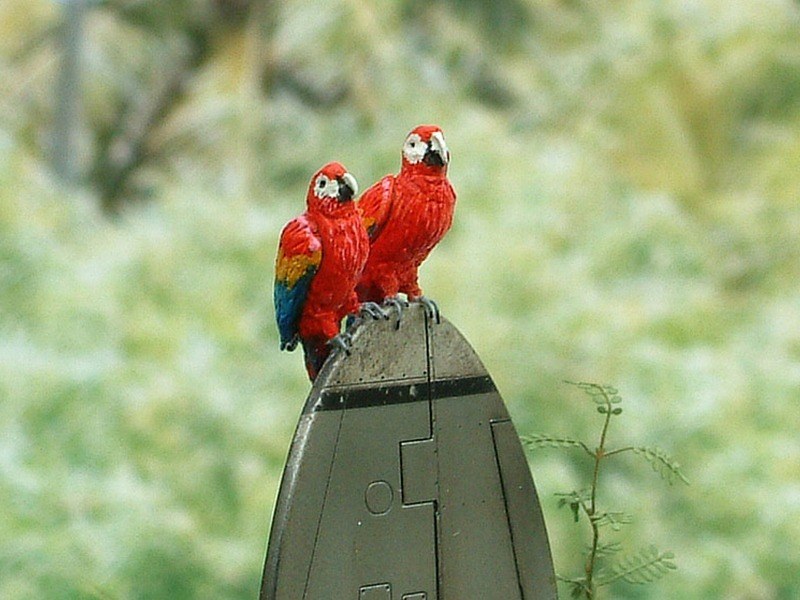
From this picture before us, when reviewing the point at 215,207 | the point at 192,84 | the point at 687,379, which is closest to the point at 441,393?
the point at 687,379

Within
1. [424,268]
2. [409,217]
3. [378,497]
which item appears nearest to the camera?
[378,497]

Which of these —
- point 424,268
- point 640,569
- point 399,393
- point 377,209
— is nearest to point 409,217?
point 377,209

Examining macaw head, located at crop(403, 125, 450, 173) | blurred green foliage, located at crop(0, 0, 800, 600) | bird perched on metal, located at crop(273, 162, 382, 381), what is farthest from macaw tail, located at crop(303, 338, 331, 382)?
blurred green foliage, located at crop(0, 0, 800, 600)

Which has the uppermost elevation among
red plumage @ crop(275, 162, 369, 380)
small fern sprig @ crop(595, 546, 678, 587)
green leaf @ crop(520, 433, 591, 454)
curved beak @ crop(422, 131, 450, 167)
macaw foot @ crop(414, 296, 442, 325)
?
curved beak @ crop(422, 131, 450, 167)

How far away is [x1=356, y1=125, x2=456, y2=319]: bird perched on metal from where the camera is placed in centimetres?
77

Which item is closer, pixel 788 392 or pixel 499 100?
pixel 788 392

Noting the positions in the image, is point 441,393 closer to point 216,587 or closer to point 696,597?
point 216,587

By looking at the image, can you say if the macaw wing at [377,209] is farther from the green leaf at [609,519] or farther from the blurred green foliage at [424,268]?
the blurred green foliage at [424,268]

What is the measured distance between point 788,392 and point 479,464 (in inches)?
55.3

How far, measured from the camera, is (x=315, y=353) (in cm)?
75

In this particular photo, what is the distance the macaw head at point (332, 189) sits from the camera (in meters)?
0.73

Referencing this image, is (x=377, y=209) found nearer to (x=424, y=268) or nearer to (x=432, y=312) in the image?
(x=432, y=312)

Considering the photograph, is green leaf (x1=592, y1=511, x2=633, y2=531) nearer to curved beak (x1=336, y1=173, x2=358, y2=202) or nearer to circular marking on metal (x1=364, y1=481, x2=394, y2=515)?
circular marking on metal (x1=364, y1=481, x2=394, y2=515)

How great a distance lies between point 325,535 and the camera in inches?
25.3
